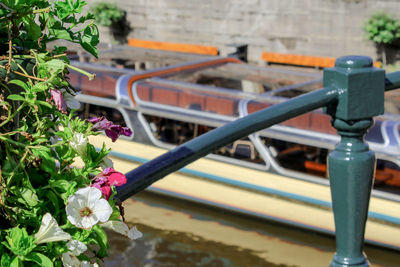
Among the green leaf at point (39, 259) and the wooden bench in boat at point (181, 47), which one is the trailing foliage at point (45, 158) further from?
the wooden bench in boat at point (181, 47)

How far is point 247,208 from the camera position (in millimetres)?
6926

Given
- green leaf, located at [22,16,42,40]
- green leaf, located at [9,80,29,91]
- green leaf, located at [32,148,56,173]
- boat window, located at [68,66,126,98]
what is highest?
green leaf, located at [22,16,42,40]

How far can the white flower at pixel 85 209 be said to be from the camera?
2.99 feet

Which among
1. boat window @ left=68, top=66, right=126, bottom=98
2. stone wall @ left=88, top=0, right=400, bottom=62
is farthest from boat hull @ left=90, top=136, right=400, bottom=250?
stone wall @ left=88, top=0, right=400, bottom=62

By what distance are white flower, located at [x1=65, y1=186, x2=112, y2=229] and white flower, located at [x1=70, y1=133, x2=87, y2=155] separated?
3.2 inches

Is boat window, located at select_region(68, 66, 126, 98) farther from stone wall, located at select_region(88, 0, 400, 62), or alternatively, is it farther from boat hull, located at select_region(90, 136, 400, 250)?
stone wall, located at select_region(88, 0, 400, 62)

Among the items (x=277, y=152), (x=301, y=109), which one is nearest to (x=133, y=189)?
(x=301, y=109)

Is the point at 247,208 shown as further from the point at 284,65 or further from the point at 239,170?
the point at 284,65

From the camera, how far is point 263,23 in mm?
13797

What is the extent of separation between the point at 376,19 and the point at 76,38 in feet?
38.9

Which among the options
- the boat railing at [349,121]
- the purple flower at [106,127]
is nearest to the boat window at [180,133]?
the boat railing at [349,121]

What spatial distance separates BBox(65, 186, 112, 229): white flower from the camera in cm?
91

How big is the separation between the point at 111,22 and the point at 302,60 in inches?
221

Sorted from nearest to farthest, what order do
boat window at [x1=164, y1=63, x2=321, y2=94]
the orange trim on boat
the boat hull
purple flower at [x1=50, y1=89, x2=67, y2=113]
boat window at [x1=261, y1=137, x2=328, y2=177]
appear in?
purple flower at [x1=50, y1=89, x2=67, y2=113], the boat hull, boat window at [x1=261, y1=137, x2=328, y2=177], the orange trim on boat, boat window at [x1=164, y1=63, x2=321, y2=94]
